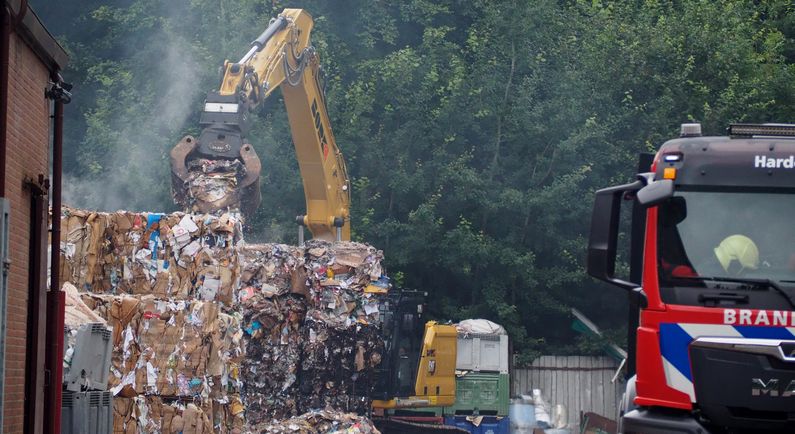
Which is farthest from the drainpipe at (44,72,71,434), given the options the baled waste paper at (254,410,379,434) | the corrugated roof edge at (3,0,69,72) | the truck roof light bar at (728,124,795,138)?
the baled waste paper at (254,410,379,434)

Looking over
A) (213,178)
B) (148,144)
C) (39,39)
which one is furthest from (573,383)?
(39,39)

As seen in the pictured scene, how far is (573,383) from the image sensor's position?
2859 cm

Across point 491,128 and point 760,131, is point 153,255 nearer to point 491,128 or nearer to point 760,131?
point 760,131

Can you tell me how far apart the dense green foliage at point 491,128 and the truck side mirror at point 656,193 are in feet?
65.1

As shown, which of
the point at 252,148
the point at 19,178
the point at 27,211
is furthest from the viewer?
the point at 252,148

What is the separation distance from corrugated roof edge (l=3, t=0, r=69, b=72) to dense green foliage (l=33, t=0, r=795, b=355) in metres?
20.0

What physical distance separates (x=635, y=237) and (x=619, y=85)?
21.1m

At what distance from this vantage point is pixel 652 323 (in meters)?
8.37

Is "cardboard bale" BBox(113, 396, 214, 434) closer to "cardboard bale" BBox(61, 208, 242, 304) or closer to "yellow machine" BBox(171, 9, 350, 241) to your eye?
"cardboard bale" BBox(61, 208, 242, 304)

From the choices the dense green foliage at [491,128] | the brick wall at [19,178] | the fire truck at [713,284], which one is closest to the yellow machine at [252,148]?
the dense green foliage at [491,128]

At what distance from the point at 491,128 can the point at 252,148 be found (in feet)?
48.5

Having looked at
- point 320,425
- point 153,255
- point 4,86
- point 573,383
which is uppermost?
point 4,86

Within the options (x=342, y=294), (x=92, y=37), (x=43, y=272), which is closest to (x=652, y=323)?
(x=43, y=272)

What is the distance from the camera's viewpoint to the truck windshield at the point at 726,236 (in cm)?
831
